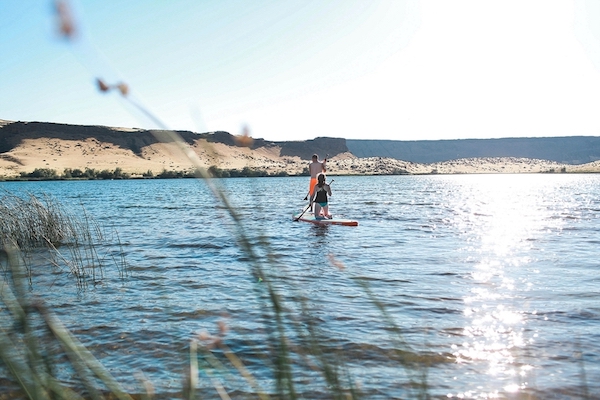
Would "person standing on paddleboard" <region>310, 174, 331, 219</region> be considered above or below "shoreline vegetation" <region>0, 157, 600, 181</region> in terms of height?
above

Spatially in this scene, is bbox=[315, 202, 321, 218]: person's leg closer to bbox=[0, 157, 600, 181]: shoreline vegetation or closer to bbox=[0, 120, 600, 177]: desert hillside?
bbox=[0, 157, 600, 181]: shoreline vegetation

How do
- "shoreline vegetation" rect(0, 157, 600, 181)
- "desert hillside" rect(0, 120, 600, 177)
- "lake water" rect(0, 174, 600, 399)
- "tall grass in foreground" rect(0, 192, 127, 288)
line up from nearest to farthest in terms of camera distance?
1. "lake water" rect(0, 174, 600, 399)
2. "tall grass in foreground" rect(0, 192, 127, 288)
3. "shoreline vegetation" rect(0, 157, 600, 181)
4. "desert hillside" rect(0, 120, 600, 177)

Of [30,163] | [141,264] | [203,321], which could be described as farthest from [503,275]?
[30,163]

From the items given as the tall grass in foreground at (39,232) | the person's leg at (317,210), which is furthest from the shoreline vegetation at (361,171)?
the tall grass in foreground at (39,232)

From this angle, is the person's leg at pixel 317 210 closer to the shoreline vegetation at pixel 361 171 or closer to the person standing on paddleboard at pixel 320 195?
the person standing on paddleboard at pixel 320 195

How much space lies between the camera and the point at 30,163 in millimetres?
105188

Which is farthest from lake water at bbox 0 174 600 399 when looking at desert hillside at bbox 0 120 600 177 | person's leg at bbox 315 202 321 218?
desert hillside at bbox 0 120 600 177

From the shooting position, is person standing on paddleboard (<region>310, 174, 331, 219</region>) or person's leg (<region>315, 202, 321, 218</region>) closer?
person standing on paddleboard (<region>310, 174, 331, 219</region>)

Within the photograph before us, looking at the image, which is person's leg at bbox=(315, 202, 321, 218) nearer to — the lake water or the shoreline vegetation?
the lake water

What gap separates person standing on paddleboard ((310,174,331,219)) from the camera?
17969 mm

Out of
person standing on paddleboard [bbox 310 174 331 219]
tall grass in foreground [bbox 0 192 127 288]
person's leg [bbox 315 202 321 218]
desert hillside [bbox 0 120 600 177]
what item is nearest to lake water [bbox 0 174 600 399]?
tall grass in foreground [bbox 0 192 127 288]

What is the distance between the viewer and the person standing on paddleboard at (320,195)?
17969mm

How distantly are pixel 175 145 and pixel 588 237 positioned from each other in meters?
16.2

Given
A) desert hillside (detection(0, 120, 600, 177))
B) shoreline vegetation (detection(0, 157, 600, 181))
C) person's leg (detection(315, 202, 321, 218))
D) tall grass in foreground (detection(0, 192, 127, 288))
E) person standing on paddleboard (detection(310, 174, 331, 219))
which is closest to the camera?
tall grass in foreground (detection(0, 192, 127, 288))
